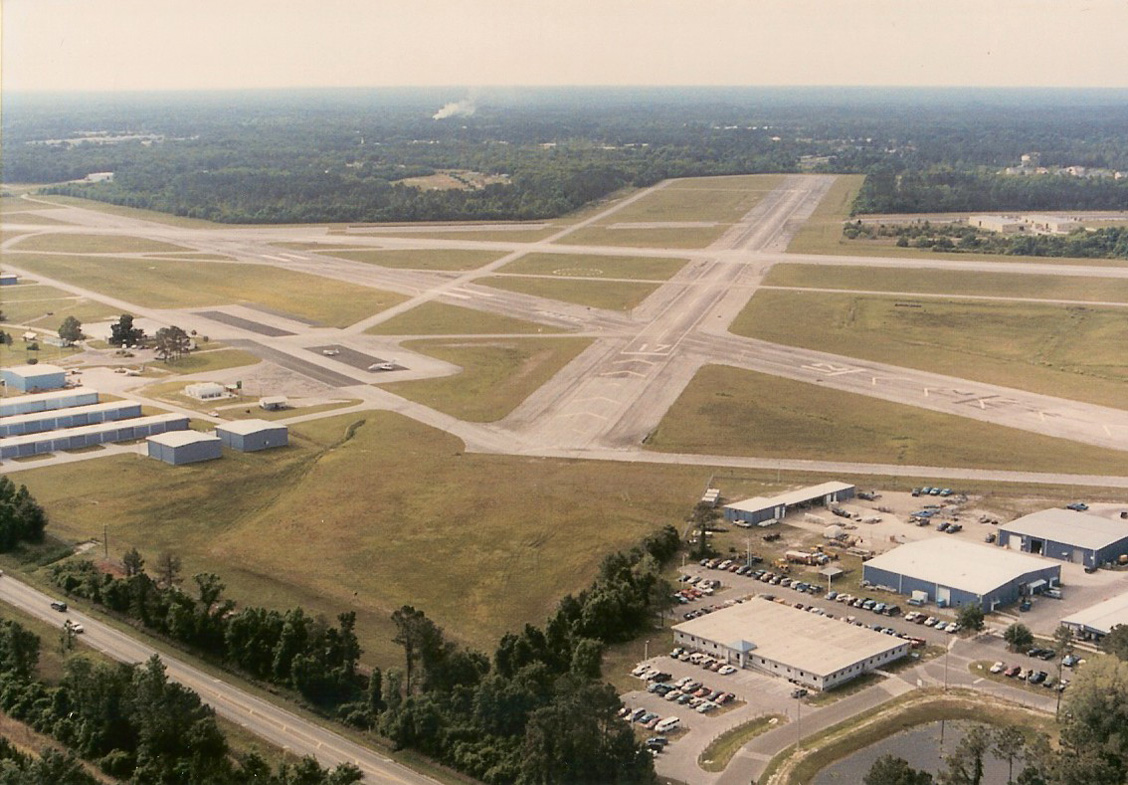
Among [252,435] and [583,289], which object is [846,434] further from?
[583,289]

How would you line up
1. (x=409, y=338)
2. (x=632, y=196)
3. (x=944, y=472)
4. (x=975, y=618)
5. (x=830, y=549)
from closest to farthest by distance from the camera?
(x=975, y=618) < (x=830, y=549) < (x=944, y=472) < (x=409, y=338) < (x=632, y=196)

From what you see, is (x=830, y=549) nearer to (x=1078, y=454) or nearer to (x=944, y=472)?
(x=944, y=472)

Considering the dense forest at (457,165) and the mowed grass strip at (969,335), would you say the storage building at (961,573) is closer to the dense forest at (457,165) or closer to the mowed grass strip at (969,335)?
the mowed grass strip at (969,335)

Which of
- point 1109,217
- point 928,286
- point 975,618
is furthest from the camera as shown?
point 1109,217

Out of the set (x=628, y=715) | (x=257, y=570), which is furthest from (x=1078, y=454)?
(x=257, y=570)

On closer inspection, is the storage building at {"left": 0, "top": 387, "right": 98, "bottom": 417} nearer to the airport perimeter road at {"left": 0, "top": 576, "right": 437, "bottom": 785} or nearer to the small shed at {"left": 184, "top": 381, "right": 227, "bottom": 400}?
the small shed at {"left": 184, "top": 381, "right": 227, "bottom": 400}

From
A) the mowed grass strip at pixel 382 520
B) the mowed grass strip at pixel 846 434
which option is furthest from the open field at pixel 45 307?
the mowed grass strip at pixel 846 434

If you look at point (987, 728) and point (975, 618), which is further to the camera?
point (975, 618)
